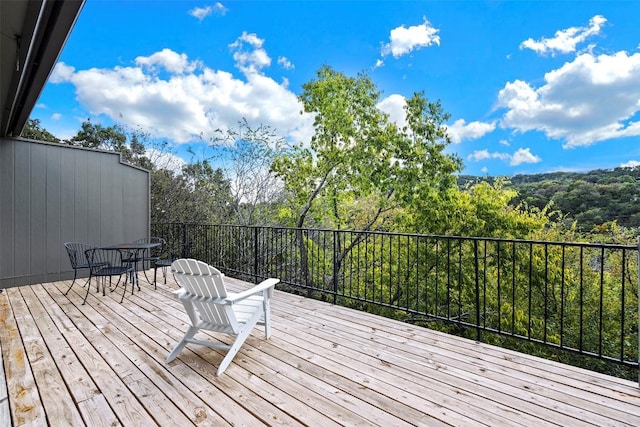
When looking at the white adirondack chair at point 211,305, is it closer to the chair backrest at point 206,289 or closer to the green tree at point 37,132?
the chair backrest at point 206,289

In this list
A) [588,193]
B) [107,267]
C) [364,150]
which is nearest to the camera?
[107,267]

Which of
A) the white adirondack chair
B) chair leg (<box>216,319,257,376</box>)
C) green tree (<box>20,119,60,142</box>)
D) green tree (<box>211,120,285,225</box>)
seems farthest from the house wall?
green tree (<box>20,119,60,142</box>)

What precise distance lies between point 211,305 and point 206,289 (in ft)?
0.42

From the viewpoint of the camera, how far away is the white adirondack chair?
7.90 ft

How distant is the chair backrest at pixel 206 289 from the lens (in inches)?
95.0

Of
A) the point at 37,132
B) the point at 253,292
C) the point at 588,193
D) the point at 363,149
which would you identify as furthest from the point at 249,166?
the point at 588,193

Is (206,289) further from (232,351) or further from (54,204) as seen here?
(54,204)

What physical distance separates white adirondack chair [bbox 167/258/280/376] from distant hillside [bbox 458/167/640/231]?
748 cm

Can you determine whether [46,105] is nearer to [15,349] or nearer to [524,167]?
[15,349]

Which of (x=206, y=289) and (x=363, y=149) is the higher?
(x=363, y=149)

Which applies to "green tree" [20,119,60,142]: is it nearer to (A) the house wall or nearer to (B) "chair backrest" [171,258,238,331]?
(A) the house wall

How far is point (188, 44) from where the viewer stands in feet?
30.4

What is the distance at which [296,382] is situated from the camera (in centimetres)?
218

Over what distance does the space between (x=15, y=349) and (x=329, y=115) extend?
6641 millimetres
